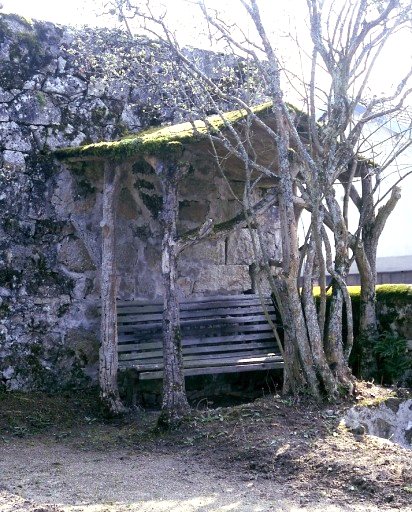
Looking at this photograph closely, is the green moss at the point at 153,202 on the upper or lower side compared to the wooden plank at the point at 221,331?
upper

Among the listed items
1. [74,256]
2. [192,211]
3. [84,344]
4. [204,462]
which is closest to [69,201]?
[74,256]

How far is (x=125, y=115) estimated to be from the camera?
8.37m

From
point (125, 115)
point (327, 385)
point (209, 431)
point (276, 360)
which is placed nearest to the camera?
point (209, 431)

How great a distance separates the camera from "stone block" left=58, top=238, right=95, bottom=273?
788 centimetres

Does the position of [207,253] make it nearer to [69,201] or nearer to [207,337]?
[207,337]

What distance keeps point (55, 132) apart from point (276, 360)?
3164mm

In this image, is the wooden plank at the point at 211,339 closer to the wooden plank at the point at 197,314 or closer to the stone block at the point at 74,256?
the wooden plank at the point at 197,314

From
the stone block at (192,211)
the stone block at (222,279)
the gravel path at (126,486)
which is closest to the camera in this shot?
the gravel path at (126,486)

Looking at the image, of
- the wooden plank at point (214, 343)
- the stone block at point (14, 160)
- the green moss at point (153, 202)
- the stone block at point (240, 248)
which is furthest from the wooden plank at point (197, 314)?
the stone block at point (14, 160)

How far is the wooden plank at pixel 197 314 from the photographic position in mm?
7711

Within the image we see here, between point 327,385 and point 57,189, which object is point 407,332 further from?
point 57,189

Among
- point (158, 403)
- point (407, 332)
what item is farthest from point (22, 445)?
point (407, 332)

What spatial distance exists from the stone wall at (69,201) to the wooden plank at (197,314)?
416 millimetres

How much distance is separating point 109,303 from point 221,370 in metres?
1.23
